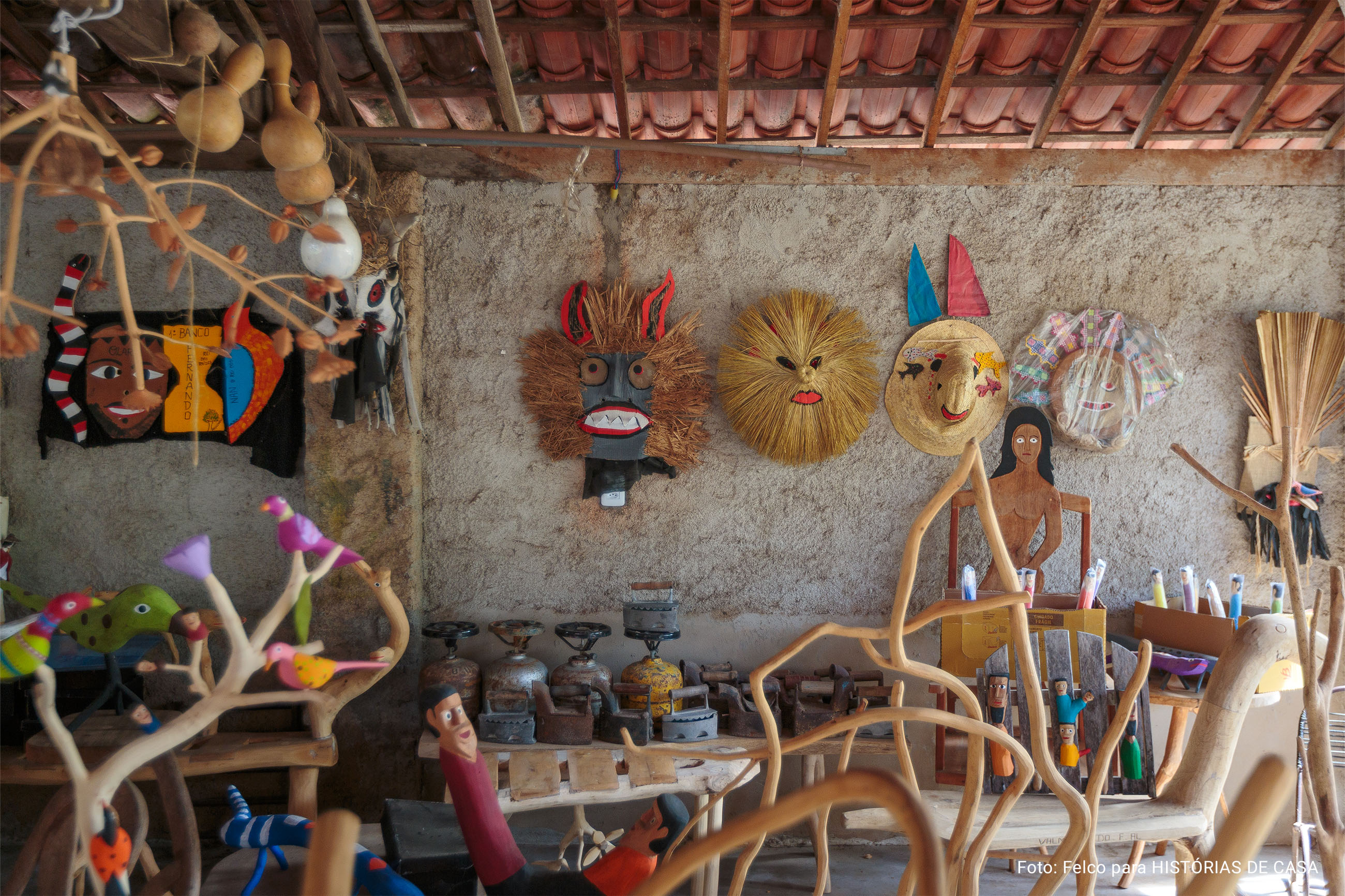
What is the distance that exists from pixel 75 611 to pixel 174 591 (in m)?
2.83

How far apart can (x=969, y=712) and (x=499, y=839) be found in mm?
964

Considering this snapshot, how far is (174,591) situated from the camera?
3.47 metres

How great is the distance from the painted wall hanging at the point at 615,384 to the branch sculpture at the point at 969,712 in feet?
8.17

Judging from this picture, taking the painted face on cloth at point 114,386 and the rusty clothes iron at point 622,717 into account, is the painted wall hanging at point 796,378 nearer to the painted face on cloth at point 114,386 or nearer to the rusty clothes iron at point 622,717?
the rusty clothes iron at point 622,717

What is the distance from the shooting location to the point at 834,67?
2.94m

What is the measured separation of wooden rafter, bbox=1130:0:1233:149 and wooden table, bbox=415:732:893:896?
263 centimetres

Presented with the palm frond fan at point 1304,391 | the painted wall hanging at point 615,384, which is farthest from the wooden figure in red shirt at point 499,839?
the palm frond fan at point 1304,391

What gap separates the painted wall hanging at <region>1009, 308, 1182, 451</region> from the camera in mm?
3482

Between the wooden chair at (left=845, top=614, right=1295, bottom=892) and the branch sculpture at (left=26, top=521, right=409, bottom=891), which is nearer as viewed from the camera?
the branch sculpture at (left=26, top=521, right=409, bottom=891)

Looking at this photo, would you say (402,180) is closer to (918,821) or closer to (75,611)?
(75,611)

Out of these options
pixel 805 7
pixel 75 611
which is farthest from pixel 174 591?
pixel 805 7

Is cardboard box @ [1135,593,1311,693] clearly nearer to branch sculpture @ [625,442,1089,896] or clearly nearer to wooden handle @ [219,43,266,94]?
branch sculpture @ [625,442,1089,896]

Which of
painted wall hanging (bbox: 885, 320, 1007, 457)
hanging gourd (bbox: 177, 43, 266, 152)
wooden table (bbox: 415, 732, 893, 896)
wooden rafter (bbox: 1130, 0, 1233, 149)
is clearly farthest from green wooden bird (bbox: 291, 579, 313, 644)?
wooden rafter (bbox: 1130, 0, 1233, 149)

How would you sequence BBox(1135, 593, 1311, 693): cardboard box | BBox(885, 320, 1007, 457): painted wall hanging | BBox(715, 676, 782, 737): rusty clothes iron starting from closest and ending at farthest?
BBox(1135, 593, 1311, 693): cardboard box
BBox(715, 676, 782, 737): rusty clothes iron
BBox(885, 320, 1007, 457): painted wall hanging
